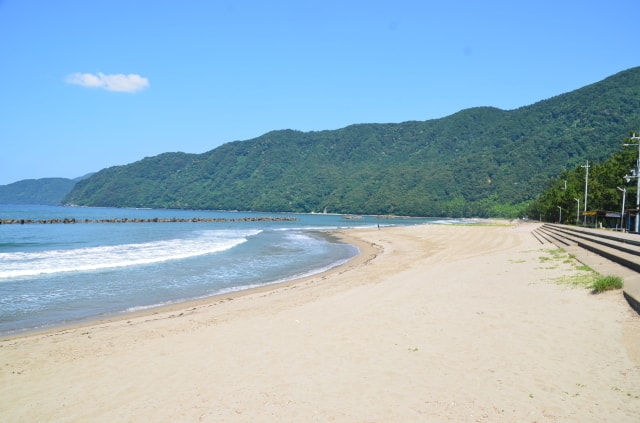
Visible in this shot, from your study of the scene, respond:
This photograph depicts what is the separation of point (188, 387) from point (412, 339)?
3870 mm

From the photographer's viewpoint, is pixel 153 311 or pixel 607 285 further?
pixel 153 311

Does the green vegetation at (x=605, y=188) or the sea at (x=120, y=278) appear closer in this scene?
the sea at (x=120, y=278)

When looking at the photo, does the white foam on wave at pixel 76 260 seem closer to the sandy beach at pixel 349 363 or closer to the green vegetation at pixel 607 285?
the sandy beach at pixel 349 363

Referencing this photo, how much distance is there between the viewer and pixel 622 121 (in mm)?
138375

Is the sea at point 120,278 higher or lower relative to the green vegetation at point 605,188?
lower

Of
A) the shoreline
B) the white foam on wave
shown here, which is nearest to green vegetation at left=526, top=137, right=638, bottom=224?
the shoreline

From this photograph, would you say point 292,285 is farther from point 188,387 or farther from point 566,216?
point 566,216

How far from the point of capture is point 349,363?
703 centimetres

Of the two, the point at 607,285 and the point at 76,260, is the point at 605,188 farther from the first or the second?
the point at 76,260

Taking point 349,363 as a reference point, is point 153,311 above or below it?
below

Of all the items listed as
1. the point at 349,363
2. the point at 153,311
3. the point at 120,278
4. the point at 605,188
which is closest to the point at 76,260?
the point at 120,278

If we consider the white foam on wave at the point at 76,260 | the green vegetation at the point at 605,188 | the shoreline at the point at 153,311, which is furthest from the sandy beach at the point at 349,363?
the green vegetation at the point at 605,188

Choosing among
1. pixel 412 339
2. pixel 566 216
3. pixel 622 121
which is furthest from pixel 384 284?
pixel 622 121

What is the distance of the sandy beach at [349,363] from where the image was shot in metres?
5.37
